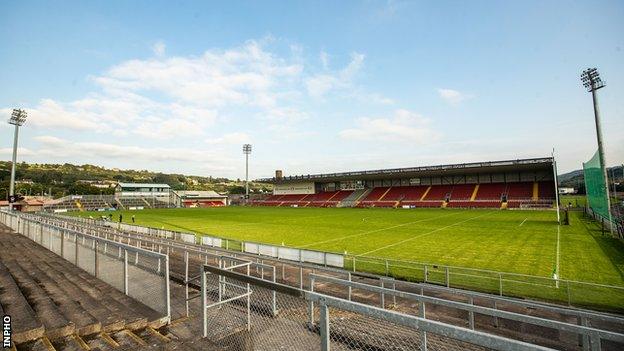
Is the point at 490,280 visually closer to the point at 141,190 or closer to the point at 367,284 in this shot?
the point at 367,284

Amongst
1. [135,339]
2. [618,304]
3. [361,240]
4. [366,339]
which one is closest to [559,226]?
[361,240]

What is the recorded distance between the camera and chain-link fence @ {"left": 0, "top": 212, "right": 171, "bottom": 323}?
234 inches

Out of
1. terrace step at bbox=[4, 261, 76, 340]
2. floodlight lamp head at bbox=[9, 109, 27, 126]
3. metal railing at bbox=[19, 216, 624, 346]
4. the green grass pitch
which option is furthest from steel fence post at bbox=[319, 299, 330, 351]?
floodlight lamp head at bbox=[9, 109, 27, 126]

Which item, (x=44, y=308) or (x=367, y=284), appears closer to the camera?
(x=44, y=308)

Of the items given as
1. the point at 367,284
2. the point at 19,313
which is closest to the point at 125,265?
the point at 19,313

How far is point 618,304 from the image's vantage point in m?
10.2

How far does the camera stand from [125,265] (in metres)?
6.91

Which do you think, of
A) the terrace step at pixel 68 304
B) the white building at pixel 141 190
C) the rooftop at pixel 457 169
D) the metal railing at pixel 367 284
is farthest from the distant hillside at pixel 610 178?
the white building at pixel 141 190

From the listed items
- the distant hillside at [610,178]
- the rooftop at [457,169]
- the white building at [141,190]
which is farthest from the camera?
the white building at [141,190]

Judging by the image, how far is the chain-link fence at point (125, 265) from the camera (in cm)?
595

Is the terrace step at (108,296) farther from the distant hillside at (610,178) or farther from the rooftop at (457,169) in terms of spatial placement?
the rooftop at (457,169)

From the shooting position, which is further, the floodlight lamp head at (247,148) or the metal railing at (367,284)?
the floodlight lamp head at (247,148)

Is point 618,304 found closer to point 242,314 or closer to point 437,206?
point 242,314

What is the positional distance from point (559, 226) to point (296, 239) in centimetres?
2300
